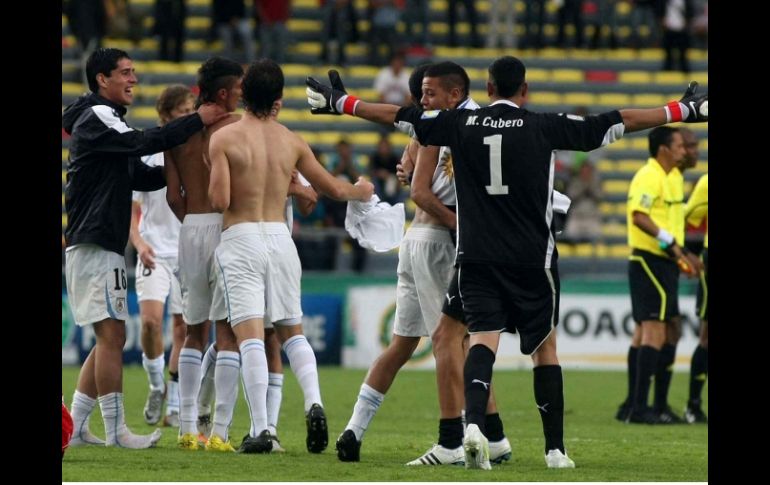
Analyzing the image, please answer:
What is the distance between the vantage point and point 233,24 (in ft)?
78.9

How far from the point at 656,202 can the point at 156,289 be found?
427 centimetres

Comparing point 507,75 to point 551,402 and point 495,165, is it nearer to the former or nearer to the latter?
point 495,165

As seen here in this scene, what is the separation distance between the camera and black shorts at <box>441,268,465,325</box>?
344 inches

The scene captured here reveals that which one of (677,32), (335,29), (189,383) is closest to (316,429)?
(189,383)

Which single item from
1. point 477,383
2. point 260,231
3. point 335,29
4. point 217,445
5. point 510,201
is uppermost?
point 335,29

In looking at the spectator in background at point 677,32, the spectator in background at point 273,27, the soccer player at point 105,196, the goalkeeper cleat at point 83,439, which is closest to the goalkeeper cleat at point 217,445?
the soccer player at point 105,196

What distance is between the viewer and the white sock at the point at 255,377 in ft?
29.3

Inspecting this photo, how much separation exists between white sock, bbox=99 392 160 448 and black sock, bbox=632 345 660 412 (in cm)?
488

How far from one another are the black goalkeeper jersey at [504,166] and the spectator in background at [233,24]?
1576 cm

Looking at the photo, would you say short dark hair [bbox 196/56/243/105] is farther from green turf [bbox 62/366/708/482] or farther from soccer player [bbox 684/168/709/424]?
soccer player [bbox 684/168/709/424]

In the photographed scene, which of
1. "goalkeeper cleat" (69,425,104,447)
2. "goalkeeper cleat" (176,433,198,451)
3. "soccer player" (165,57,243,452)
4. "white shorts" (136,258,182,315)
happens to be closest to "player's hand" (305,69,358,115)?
"soccer player" (165,57,243,452)

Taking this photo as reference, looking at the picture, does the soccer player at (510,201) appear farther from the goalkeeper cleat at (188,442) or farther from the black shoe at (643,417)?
the black shoe at (643,417)

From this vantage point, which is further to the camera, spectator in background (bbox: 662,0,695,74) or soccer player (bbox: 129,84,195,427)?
spectator in background (bbox: 662,0,695,74)
